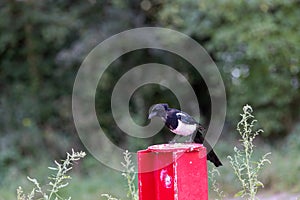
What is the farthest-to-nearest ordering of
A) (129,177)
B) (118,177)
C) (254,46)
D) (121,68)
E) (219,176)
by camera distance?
(121,68) → (254,46) → (118,177) → (219,176) → (129,177)

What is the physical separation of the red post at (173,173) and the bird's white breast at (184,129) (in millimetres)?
625

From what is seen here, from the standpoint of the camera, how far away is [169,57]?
10.5m

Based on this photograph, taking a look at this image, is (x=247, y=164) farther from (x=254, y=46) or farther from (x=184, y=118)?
(x=254, y=46)

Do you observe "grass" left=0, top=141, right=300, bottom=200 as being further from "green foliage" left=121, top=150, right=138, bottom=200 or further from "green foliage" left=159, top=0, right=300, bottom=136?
"green foliage" left=121, top=150, right=138, bottom=200

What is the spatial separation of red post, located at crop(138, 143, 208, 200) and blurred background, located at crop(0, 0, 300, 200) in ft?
19.8

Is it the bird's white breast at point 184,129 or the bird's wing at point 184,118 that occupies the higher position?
the bird's wing at point 184,118

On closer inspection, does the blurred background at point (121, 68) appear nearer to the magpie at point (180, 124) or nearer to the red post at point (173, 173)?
the magpie at point (180, 124)

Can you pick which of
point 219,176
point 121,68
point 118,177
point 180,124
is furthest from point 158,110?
point 121,68

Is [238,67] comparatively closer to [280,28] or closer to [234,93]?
[234,93]

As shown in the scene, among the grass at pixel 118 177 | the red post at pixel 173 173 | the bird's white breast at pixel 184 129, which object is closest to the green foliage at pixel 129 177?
the red post at pixel 173 173

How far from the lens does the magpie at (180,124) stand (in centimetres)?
282

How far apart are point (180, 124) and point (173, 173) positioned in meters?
0.75

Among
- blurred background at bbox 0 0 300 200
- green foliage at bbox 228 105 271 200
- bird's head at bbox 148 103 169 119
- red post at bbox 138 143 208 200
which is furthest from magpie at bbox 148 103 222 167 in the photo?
blurred background at bbox 0 0 300 200

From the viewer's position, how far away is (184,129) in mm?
3055
